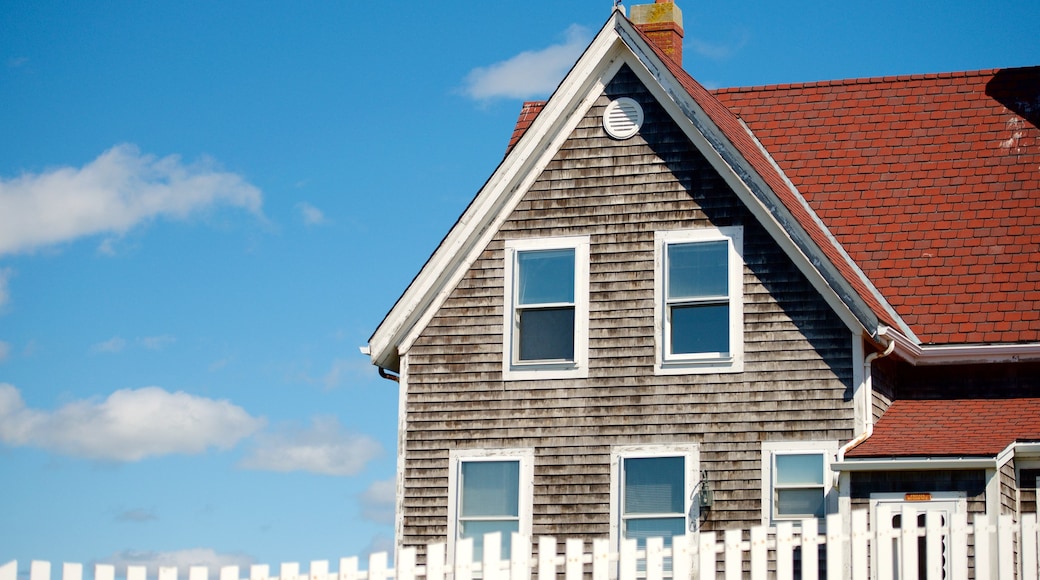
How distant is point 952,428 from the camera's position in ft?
56.5

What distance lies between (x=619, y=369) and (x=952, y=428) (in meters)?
4.02

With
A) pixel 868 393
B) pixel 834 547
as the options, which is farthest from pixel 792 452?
pixel 834 547

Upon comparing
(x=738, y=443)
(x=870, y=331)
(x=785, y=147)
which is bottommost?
(x=738, y=443)

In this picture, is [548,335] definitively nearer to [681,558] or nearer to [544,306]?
[544,306]

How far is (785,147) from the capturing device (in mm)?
21844

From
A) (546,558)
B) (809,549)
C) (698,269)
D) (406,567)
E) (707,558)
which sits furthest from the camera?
(698,269)

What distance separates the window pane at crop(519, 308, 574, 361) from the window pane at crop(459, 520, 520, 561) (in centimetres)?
211

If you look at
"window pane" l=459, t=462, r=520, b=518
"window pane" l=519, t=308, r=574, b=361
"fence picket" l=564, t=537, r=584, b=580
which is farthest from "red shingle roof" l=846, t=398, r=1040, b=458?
"fence picket" l=564, t=537, r=584, b=580

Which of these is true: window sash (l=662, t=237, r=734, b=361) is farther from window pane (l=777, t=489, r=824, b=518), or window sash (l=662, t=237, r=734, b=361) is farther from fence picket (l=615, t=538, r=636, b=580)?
fence picket (l=615, t=538, r=636, b=580)

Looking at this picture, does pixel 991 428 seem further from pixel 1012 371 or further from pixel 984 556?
pixel 984 556

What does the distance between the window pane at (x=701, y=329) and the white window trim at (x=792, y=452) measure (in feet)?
4.67

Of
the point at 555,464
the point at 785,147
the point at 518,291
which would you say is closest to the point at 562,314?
the point at 518,291

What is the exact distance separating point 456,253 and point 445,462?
106 inches

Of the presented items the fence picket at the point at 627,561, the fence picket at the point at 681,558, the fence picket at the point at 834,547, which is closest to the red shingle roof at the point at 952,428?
Result: the fence picket at the point at 834,547
